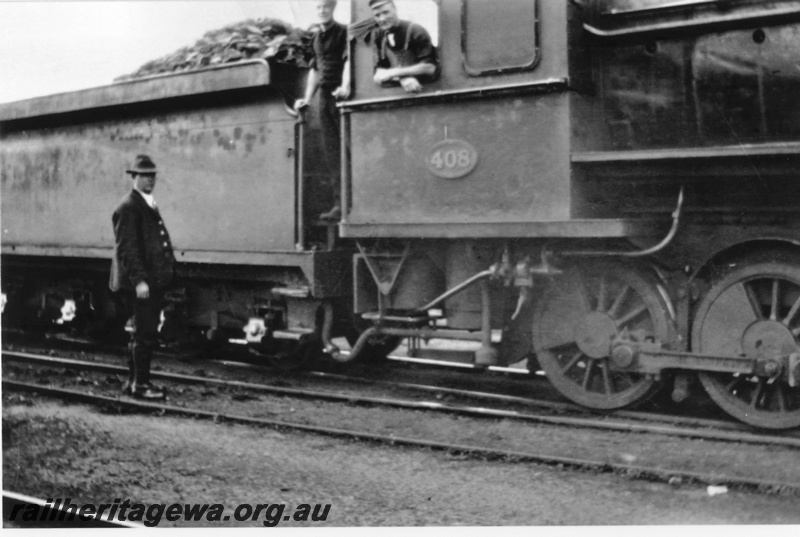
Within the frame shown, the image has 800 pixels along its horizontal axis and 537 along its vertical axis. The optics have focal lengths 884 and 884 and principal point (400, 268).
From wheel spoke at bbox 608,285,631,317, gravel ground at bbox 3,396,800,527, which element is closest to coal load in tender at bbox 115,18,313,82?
gravel ground at bbox 3,396,800,527

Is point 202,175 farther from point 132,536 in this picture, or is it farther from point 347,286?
point 132,536

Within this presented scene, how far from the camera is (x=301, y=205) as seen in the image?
269 inches

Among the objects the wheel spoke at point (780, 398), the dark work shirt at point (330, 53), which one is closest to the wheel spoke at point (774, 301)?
the wheel spoke at point (780, 398)

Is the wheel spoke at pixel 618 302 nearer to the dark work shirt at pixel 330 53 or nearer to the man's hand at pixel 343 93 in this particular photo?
the man's hand at pixel 343 93

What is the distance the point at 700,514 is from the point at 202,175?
4.82 m

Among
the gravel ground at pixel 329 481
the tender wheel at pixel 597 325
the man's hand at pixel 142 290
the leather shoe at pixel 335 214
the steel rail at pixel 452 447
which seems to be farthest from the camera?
the leather shoe at pixel 335 214

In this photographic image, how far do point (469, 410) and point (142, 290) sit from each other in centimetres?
237

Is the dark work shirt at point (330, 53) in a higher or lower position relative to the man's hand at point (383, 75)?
higher

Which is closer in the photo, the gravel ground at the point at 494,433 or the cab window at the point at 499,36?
the gravel ground at the point at 494,433

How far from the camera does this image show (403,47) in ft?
19.0

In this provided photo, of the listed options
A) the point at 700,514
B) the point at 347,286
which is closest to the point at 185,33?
the point at 347,286

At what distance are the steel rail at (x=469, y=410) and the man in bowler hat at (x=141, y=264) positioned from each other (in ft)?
1.97

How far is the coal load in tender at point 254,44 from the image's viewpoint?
6828mm

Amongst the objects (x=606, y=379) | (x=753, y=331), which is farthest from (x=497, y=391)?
(x=753, y=331)
